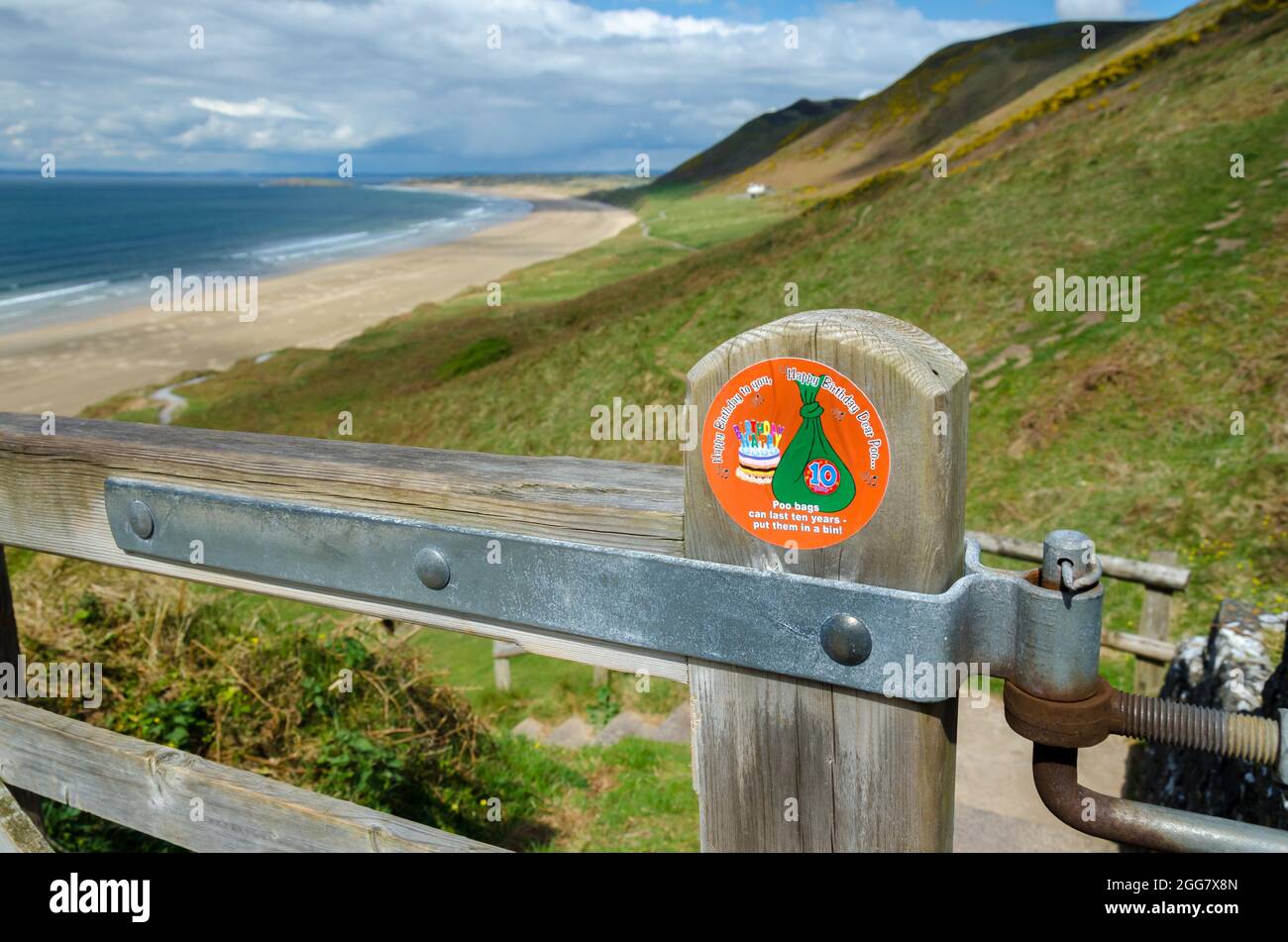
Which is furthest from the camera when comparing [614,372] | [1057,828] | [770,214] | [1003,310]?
[770,214]

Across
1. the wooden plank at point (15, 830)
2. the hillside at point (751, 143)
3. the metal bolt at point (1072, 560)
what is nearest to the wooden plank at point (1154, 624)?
the metal bolt at point (1072, 560)

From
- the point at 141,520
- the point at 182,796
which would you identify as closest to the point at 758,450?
the point at 141,520

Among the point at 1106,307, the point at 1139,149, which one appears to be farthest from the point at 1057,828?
the point at 1139,149

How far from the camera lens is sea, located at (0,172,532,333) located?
59094 millimetres

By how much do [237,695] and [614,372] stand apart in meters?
13.7

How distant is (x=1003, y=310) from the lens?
42.9 ft

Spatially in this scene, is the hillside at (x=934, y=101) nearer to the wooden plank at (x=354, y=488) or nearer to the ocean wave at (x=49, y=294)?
the ocean wave at (x=49, y=294)

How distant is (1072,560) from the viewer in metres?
1.13

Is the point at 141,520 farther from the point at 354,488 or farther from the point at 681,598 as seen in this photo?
the point at 681,598

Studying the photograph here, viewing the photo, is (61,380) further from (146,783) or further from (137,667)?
(146,783)

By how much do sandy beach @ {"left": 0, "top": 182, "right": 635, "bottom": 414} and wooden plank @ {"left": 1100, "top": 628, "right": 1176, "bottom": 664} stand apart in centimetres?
2750

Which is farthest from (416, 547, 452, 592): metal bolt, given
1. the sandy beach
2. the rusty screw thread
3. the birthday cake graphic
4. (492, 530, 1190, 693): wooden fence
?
the sandy beach

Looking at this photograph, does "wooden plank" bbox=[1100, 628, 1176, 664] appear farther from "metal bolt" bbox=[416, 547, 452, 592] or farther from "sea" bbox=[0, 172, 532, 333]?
"sea" bbox=[0, 172, 532, 333]
